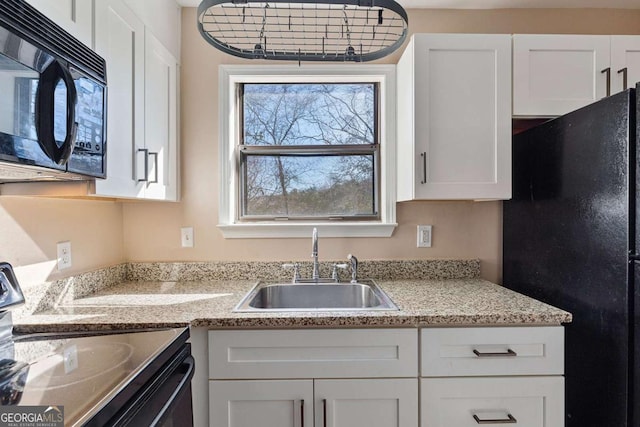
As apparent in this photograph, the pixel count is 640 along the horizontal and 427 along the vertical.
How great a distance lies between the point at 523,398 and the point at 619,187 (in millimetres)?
818

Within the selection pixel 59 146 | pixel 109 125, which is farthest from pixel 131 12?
pixel 59 146

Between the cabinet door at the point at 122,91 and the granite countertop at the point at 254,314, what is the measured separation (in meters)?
0.45

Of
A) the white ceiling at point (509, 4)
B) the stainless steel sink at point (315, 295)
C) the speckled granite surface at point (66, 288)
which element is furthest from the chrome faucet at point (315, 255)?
the white ceiling at point (509, 4)

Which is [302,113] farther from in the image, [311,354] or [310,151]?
[311,354]

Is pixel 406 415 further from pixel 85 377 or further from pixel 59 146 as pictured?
pixel 59 146

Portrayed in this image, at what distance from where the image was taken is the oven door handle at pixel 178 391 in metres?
0.87

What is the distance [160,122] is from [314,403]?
4.62 feet

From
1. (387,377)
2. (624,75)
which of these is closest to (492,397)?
(387,377)

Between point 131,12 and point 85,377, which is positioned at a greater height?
point 131,12

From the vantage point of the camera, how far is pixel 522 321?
1.32 m

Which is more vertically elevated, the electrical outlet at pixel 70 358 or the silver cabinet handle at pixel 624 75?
the silver cabinet handle at pixel 624 75

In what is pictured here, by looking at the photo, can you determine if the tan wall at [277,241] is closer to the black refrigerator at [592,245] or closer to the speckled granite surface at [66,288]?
the speckled granite surface at [66,288]

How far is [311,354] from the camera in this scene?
1319 millimetres

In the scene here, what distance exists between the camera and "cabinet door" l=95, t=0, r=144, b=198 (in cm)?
129
